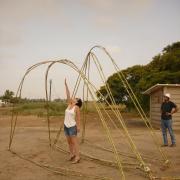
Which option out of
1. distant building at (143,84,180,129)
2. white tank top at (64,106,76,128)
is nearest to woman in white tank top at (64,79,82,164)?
white tank top at (64,106,76,128)

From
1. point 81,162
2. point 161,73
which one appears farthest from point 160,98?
point 81,162

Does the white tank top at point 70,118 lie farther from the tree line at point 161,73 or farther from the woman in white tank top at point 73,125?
the tree line at point 161,73

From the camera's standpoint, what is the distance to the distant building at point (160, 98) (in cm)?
1590

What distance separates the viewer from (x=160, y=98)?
16578 mm

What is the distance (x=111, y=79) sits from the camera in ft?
116

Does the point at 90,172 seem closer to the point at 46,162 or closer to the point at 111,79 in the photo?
the point at 46,162

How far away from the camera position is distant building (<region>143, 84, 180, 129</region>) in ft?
52.2

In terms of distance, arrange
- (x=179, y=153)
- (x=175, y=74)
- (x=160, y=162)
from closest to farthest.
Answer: (x=160, y=162) → (x=179, y=153) → (x=175, y=74)

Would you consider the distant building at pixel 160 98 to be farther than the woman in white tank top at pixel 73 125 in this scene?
Yes

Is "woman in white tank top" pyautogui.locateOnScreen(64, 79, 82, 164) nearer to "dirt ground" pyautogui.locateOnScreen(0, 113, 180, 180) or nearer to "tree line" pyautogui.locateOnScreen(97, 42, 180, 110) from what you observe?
"dirt ground" pyautogui.locateOnScreen(0, 113, 180, 180)

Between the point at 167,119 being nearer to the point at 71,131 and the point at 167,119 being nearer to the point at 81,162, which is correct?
the point at 81,162

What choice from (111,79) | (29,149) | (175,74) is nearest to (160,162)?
(29,149)

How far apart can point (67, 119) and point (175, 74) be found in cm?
1317

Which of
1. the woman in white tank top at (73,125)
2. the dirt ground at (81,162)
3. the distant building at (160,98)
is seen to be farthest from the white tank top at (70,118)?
Result: the distant building at (160,98)
